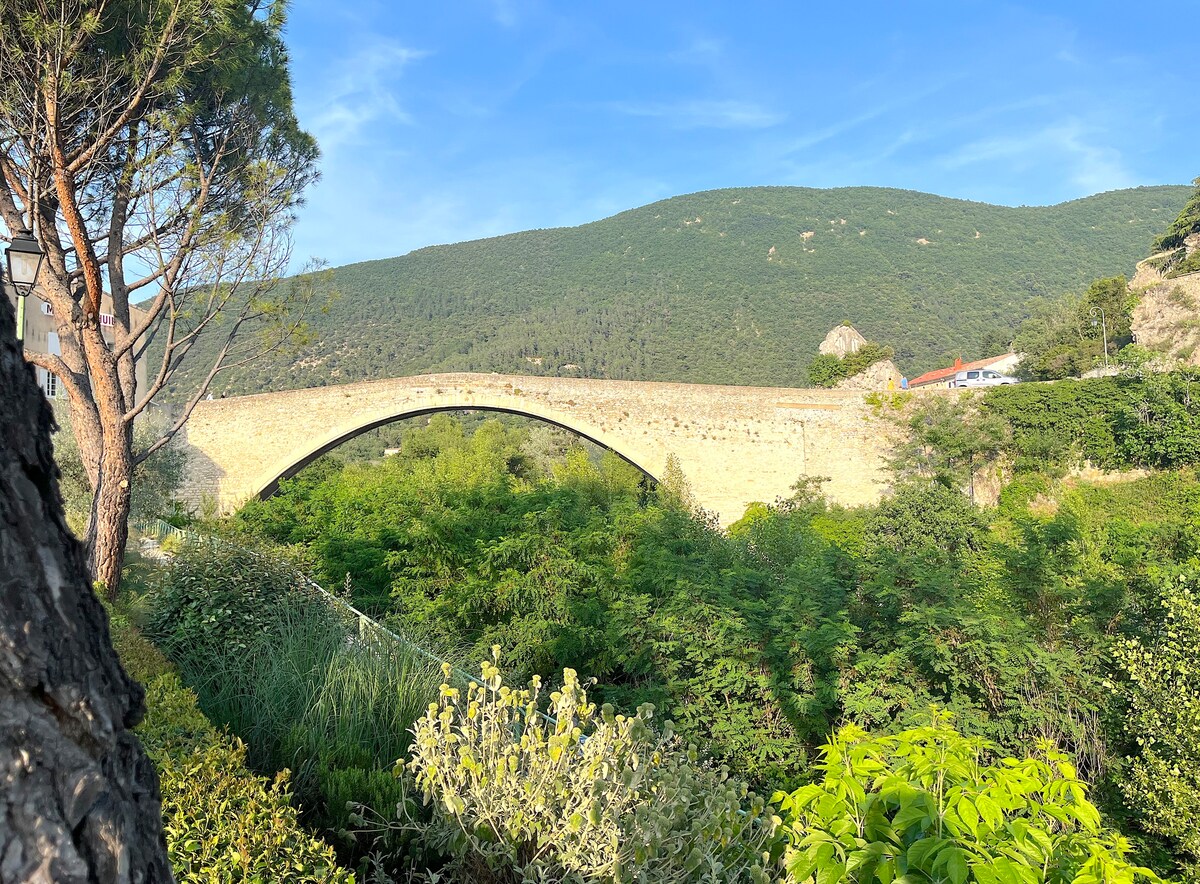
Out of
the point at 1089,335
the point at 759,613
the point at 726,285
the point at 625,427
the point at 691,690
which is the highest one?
the point at 726,285

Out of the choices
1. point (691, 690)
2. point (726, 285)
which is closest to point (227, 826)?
point (691, 690)

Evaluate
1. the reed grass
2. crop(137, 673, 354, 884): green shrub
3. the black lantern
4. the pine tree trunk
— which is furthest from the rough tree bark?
the pine tree trunk

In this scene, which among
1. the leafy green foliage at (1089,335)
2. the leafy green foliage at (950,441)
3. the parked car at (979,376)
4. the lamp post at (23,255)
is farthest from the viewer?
the parked car at (979,376)

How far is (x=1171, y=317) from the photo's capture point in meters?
23.9

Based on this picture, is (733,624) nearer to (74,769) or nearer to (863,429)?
(74,769)

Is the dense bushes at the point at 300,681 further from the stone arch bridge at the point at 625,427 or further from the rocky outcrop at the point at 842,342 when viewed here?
the rocky outcrop at the point at 842,342

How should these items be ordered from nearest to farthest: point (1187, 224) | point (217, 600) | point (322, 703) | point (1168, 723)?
point (322, 703), point (217, 600), point (1168, 723), point (1187, 224)

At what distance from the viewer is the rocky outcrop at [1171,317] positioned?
74.2 feet

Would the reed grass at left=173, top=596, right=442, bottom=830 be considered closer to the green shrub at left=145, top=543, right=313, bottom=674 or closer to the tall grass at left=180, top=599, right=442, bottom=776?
the tall grass at left=180, top=599, right=442, bottom=776

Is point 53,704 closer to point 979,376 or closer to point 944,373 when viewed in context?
point 979,376

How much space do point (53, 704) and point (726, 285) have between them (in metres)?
57.5

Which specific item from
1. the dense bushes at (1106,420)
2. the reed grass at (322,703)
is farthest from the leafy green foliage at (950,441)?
the reed grass at (322,703)

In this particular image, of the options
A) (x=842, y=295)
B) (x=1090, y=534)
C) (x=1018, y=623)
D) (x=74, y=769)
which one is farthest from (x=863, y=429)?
(x=842, y=295)

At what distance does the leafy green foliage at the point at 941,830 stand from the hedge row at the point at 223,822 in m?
1.01
